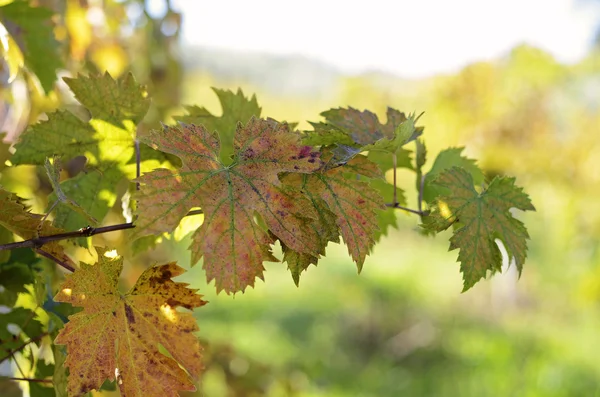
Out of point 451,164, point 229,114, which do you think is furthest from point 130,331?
point 451,164

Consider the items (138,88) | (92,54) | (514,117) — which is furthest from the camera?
(514,117)

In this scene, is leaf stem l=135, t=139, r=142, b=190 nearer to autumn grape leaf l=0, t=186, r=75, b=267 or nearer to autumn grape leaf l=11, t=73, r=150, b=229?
autumn grape leaf l=11, t=73, r=150, b=229

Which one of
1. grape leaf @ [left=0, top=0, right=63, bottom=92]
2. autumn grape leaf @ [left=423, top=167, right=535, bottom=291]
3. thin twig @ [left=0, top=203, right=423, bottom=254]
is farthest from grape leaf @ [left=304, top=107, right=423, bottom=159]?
grape leaf @ [left=0, top=0, right=63, bottom=92]

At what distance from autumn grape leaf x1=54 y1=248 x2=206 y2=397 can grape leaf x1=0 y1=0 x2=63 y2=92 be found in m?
0.72

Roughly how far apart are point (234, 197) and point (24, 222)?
30 cm

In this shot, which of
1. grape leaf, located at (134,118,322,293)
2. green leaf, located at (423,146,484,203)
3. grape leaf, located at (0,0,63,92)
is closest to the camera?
grape leaf, located at (134,118,322,293)

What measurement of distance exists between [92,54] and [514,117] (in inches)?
252

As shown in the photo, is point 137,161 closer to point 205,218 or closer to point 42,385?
point 205,218

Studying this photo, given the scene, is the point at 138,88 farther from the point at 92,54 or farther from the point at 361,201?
the point at 92,54

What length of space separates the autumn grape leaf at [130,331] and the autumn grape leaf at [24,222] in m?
0.08

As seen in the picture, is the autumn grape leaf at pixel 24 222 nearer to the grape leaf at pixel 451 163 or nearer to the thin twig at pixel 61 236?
the thin twig at pixel 61 236

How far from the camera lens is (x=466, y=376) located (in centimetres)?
510

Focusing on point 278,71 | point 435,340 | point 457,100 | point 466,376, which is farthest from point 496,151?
point 278,71

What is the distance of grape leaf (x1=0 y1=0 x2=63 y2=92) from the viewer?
1.35 meters
